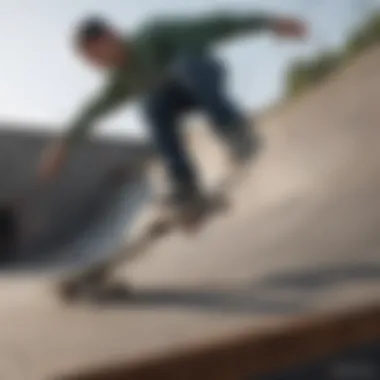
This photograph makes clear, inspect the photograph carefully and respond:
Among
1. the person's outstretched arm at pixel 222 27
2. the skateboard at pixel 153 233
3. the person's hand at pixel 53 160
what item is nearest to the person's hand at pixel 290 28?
the person's outstretched arm at pixel 222 27

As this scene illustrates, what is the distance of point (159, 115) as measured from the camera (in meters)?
1.04

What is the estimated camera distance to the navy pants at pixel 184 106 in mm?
1023

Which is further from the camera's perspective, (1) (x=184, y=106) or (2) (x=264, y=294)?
(1) (x=184, y=106)

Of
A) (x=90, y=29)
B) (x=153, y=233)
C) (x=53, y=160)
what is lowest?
(x=153, y=233)

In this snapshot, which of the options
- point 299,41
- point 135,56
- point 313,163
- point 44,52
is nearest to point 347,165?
point 313,163

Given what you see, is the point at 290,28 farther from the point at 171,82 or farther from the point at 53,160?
the point at 53,160

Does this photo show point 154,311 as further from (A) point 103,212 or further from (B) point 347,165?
(B) point 347,165

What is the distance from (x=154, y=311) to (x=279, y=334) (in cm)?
16

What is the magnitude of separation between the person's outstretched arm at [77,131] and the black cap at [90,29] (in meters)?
0.07

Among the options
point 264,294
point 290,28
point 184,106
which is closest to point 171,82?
point 184,106

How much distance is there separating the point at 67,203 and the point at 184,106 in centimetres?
18

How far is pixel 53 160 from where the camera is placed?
1.05 m

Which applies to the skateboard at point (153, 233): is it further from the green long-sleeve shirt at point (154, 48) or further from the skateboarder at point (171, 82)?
the green long-sleeve shirt at point (154, 48)

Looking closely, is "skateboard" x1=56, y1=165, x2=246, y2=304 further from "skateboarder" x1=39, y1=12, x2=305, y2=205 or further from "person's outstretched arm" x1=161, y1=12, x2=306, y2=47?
"person's outstretched arm" x1=161, y1=12, x2=306, y2=47
